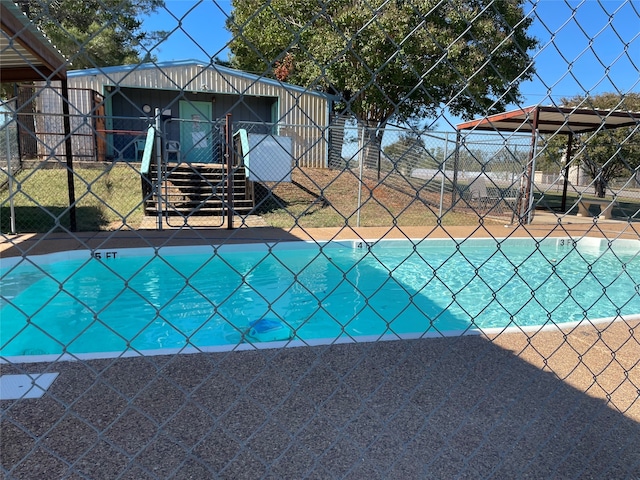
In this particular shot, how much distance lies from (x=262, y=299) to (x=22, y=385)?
2845 millimetres

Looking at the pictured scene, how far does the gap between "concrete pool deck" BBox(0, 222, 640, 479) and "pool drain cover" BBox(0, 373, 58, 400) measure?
6 cm

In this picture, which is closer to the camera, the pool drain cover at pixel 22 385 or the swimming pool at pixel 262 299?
the pool drain cover at pixel 22 385

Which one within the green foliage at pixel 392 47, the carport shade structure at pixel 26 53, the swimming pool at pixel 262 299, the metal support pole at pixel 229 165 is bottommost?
the swimming pool at pixel 262 299

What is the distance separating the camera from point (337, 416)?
251cm

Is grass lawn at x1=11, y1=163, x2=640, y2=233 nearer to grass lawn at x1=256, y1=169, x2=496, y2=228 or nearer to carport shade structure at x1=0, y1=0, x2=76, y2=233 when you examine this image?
grass lawn at x1=256, y1=169, x2=496, y2=228

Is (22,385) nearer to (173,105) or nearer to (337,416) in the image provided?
(337,416)

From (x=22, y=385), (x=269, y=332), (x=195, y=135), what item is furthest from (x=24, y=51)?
(x=195, y=135)

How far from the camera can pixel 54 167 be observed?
11383 mm

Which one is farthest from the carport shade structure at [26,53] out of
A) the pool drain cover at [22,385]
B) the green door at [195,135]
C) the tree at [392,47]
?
the tree at [392,47]

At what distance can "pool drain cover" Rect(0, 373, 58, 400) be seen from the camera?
2576mm

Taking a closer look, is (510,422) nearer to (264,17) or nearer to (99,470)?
(99,470)

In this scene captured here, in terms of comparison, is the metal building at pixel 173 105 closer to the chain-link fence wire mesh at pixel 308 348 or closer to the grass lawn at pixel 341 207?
the grass lawn at pixel 341 207

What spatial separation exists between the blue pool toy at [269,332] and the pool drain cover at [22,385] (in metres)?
2.03

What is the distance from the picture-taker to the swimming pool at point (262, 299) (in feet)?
16.6
